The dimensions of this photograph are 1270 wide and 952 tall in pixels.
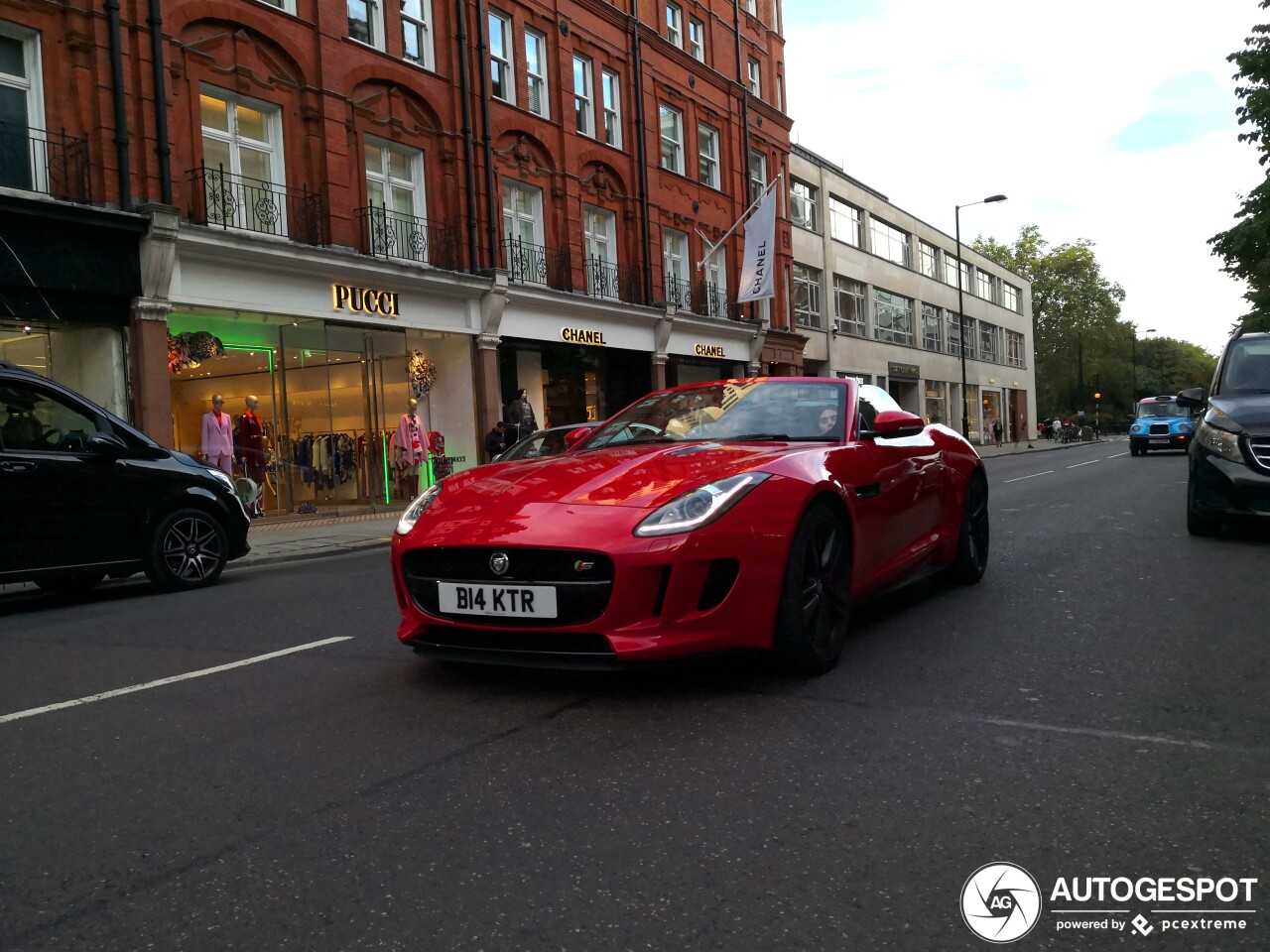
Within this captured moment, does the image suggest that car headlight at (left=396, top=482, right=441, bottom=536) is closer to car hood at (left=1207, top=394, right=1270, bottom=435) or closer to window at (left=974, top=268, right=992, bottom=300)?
car hood at (left=1207, top=394, right=1270, bottom=435)

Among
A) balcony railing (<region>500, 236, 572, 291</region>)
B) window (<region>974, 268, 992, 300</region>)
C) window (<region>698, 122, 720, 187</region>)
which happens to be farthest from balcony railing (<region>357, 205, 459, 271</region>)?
window (<region>974, 268, 992, 300</region>)

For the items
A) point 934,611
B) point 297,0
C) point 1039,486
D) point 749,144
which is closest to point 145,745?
point 934,611

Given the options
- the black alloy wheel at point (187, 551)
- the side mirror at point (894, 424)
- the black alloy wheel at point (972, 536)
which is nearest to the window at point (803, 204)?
the black alloy wheel at point (187, 551)

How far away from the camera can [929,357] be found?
51.4 meters

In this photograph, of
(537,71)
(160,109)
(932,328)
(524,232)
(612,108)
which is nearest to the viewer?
(160,109)

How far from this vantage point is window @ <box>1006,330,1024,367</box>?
230 ft

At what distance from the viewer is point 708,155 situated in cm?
3092

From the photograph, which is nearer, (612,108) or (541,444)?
(541,444)

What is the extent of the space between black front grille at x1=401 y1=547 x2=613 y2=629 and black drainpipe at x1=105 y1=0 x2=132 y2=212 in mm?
12792

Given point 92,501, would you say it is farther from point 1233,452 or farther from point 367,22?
point 367,22

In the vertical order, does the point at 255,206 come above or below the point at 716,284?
below

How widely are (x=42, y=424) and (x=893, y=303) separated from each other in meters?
43.6

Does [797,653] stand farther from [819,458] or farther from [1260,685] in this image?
[1260,685]

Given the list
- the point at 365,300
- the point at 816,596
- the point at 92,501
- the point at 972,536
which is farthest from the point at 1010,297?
the point at 816,596
